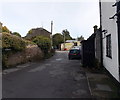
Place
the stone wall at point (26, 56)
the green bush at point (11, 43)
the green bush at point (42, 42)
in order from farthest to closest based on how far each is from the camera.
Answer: the green bush at point (42, 42) → the stone wall at point (26, 56) → the green bush at point (11, 43)

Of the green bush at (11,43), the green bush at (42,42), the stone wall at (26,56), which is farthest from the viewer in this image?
the green bush at (42,42)

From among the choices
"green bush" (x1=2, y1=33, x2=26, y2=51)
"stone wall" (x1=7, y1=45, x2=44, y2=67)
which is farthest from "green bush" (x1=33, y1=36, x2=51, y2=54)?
"green bush" (x1=2, y1=33, x2=26, y2=51)

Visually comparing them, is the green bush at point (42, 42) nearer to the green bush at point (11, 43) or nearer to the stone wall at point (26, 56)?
the stone wall at point (26, 56)

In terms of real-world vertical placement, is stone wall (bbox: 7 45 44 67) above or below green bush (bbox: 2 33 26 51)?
below

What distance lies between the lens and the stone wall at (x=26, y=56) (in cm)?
1499

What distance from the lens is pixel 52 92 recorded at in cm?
663

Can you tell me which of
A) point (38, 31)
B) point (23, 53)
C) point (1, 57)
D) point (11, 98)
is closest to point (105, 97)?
point (11, 98)

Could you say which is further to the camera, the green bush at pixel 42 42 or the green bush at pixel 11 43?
the green bush at pixel 42 42

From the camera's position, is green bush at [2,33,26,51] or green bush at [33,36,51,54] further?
green bush at [33,36,51,54]

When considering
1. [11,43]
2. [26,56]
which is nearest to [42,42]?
[26,56]

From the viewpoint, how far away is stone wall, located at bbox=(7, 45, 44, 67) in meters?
15.0

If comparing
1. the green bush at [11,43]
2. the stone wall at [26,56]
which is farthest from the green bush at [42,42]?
the green bush at [11,43]

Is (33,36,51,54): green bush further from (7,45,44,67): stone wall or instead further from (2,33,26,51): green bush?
(2,33,26,51): green bush

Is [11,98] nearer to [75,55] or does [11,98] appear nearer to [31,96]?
[31,96]
